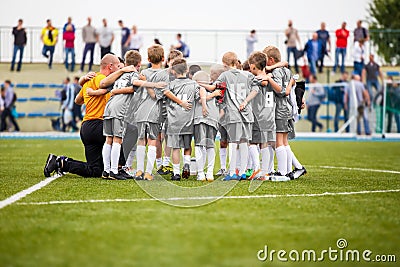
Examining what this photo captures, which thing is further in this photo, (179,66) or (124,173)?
(124,173)

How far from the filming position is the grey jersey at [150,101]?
33.7 feet

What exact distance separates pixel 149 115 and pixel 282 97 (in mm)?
1841

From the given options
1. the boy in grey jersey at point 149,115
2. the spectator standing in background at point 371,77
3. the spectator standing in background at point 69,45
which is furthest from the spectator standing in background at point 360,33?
the boy in grey jersey at point 149,115

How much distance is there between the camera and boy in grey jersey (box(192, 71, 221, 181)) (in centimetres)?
1021

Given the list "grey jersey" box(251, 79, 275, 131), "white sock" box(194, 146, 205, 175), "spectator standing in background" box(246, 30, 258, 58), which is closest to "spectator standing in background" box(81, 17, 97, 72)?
"spectator standing in background" box(246, 30, 258, 58)

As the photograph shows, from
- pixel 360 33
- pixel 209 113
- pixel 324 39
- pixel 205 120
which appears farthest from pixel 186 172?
pixel 360 33

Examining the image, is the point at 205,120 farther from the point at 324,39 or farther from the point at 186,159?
the point at 324,39

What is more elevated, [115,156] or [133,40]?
[133,40]

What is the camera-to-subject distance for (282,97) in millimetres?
10516

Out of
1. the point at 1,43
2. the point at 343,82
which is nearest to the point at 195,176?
the point at 343,82

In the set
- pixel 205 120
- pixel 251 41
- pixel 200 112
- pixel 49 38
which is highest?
pixel 49 38

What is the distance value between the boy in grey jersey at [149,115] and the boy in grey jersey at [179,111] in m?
0.15

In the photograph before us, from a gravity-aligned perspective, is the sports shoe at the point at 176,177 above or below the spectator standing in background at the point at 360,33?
below

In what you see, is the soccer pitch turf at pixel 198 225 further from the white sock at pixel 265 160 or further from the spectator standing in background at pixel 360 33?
the spectator standing in background at pixel 360 33
